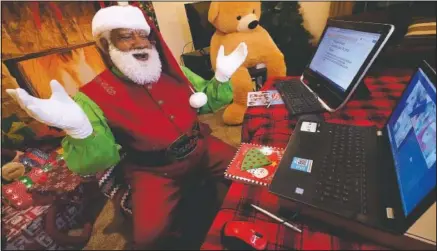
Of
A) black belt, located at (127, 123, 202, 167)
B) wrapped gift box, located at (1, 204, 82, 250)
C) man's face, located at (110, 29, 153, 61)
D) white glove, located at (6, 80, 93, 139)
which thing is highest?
man's face, located at (110, 29, 153, 61)

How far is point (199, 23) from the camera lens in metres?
2.50

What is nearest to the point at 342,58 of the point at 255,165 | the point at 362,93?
the point at 362,93

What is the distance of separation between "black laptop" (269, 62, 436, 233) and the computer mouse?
4.1 inches

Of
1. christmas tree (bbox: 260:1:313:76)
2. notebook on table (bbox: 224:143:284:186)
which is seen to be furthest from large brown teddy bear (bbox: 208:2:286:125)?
notebook on table (bbox: 224:143:284:186)

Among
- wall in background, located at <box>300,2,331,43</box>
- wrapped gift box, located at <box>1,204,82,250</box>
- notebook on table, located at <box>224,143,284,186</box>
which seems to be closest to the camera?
notebook on table, located at <box>224,143,284,186</box>

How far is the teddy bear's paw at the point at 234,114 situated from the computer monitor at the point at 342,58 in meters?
0.91

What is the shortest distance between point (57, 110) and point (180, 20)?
231cm

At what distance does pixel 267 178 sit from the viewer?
0.57 metres

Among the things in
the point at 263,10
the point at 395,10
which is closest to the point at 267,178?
the point at 263,10

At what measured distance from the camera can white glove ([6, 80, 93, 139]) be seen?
67 centimetres

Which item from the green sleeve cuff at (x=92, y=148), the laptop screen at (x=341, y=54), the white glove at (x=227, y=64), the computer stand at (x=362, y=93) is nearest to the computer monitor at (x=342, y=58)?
the laptop screen at (x=341, y=54)

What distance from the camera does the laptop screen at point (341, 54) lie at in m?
0.75

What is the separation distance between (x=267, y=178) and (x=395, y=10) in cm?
265

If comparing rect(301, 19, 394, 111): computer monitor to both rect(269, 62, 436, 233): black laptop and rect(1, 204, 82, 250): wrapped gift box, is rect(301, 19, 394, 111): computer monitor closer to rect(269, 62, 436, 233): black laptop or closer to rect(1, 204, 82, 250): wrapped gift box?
rect(269, 62, 436, 233): black laptop
